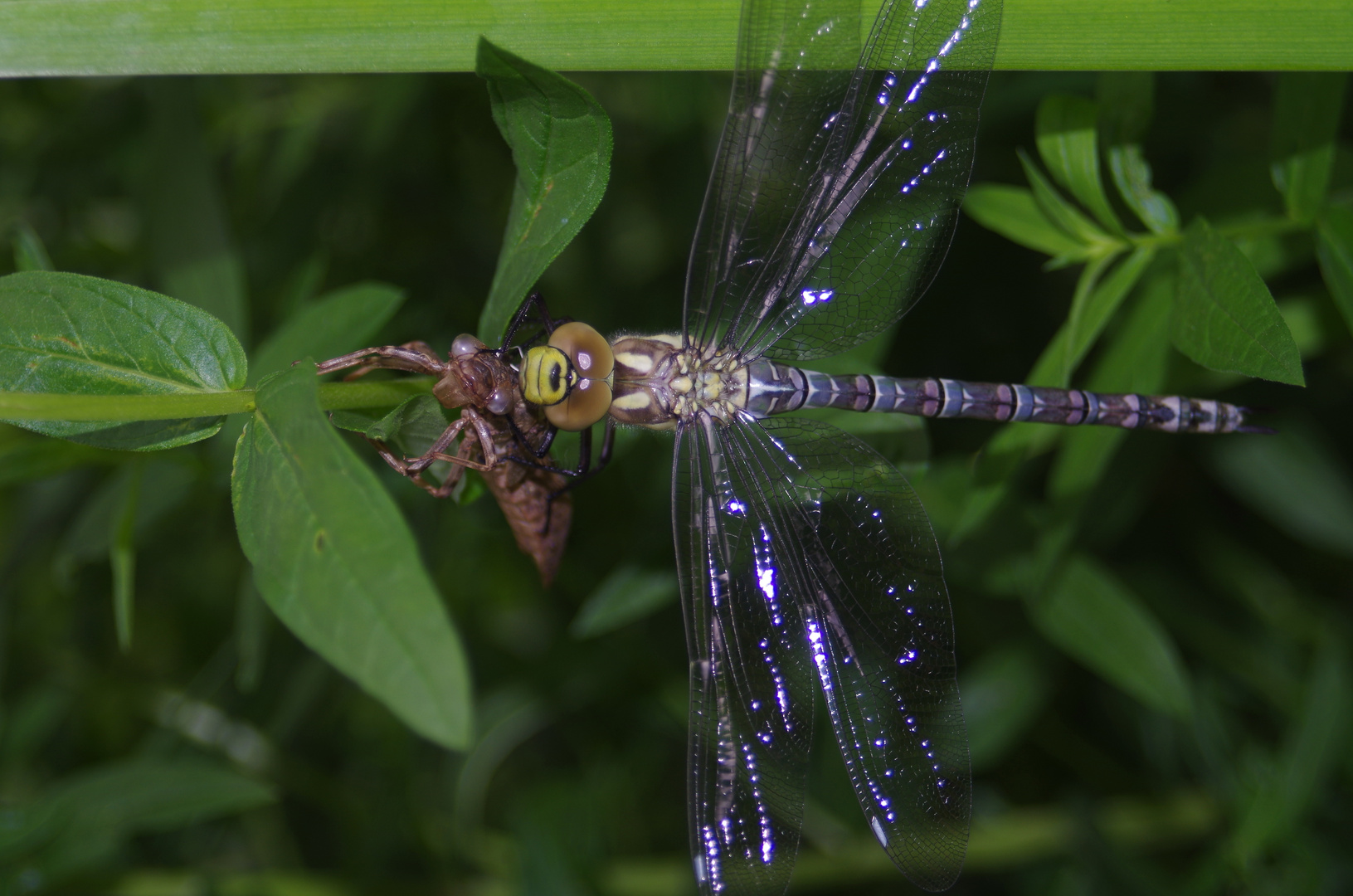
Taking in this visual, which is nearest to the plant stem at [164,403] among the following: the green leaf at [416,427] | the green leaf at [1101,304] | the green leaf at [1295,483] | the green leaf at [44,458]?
the green leaf at [416,427]

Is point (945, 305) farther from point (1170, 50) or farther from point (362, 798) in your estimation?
point (362, 798)

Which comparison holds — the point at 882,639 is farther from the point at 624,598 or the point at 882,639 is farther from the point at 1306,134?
the point at 1306,134

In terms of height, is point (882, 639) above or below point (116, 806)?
Answer: below

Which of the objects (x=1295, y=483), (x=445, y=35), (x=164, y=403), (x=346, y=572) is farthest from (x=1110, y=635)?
(x=164, y=403)

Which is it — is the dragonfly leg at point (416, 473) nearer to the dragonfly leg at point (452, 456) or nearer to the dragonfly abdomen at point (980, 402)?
the dragonfly leg at point (452, 456)

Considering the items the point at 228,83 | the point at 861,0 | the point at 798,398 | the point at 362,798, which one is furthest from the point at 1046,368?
the point at 228,83

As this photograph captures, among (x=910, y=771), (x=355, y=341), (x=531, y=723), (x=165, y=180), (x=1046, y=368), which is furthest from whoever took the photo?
(x=531, y=723)
